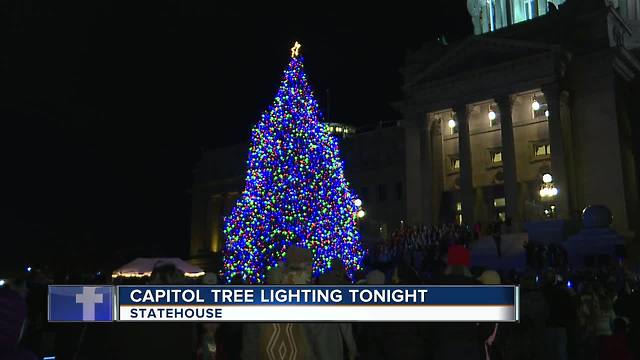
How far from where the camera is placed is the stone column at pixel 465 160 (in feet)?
139

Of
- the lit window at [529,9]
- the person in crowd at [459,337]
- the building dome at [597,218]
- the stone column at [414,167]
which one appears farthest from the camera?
the lit window at [529,9]

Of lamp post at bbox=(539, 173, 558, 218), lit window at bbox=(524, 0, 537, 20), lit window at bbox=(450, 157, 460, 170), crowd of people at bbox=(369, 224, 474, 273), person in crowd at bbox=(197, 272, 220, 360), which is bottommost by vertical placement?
person in crowd at bbox=(197, 272, 220, 360)

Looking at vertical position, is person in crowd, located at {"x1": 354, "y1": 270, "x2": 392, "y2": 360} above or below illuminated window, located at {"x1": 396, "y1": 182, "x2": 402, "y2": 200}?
below

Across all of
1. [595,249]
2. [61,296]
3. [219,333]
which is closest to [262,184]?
[595,249]

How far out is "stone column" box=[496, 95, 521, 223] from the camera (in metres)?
40.2

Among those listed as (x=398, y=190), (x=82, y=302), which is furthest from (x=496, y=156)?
A: (x=82, y=302)

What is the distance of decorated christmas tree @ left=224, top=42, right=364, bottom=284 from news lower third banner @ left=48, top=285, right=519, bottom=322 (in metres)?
20.3

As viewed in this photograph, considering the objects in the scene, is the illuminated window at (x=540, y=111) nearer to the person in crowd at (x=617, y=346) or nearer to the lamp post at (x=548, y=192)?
the lamp post at (x=548, y=192)

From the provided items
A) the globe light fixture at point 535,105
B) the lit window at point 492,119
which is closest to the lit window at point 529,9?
the lit window at point 492,119

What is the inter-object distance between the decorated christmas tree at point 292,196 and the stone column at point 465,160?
17274mm

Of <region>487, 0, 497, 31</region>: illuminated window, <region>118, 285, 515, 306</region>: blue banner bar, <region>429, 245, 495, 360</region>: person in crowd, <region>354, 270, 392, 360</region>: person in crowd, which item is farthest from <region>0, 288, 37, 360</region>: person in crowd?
<region>487, 0, 497, 31</region>: illuminated window

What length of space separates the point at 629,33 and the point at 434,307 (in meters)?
48.4

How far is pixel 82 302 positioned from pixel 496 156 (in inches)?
1753

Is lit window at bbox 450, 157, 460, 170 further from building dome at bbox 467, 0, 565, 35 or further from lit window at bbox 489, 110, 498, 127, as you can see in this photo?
building dome at bbox 467, 0, 565, 35
